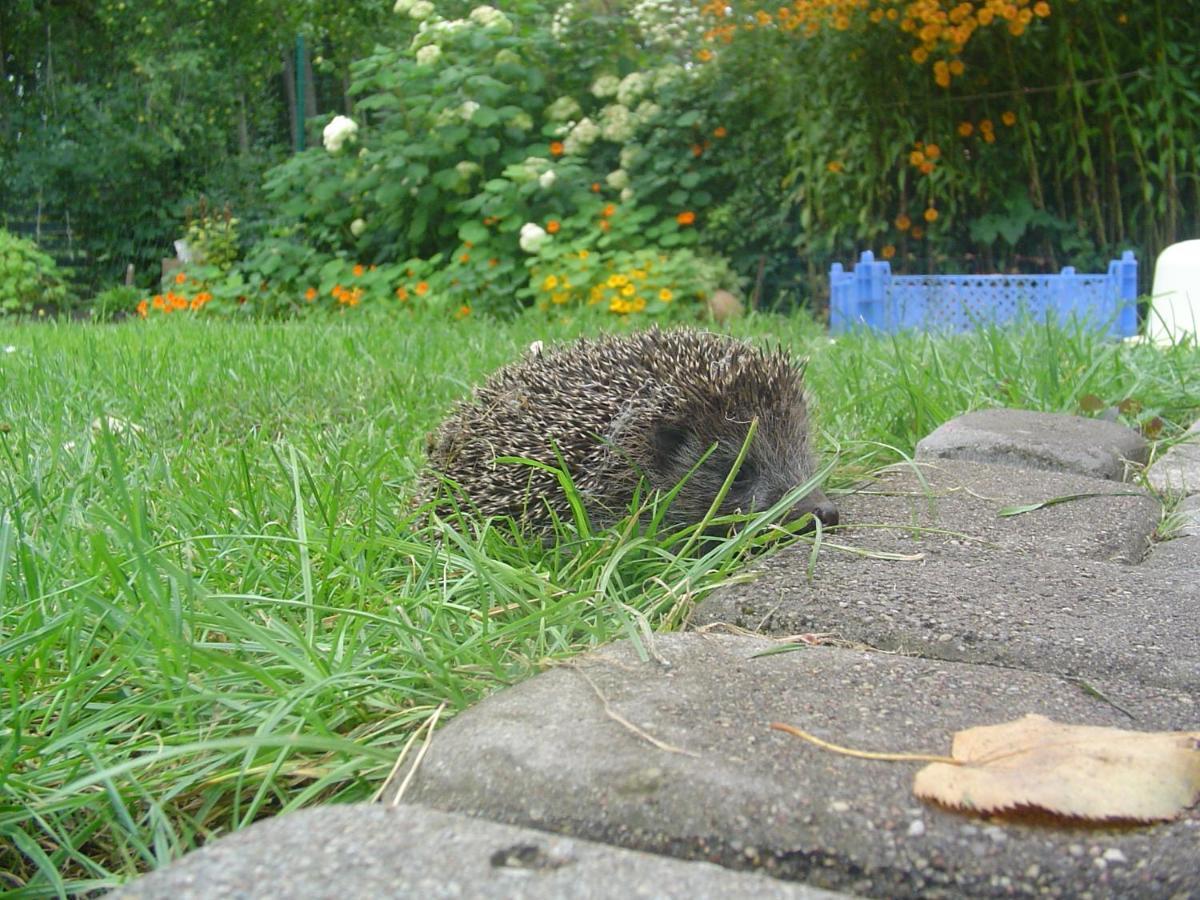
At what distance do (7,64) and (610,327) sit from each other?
1274cm

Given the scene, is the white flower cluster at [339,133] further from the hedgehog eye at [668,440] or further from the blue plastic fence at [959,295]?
the hedgehog eye at [668,440]

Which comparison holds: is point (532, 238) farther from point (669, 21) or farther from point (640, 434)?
point (640, 434)

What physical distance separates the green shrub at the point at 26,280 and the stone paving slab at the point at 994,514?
10597 mm

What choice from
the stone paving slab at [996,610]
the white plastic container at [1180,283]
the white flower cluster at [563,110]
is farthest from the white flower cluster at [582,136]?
the stone paving slab at [996,610]

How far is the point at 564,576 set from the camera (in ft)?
8.14

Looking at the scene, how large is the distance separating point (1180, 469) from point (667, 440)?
1535 mm

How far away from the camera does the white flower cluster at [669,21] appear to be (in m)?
9.36

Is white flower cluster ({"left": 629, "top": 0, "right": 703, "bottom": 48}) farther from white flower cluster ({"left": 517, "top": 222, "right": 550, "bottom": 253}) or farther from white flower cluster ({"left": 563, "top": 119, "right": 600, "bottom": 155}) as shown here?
white flower cluster ({"left": 517, "top": 222, "right": 550, "bottom": 253})

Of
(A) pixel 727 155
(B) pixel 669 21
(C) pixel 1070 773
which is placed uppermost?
(B) pixel 669 21

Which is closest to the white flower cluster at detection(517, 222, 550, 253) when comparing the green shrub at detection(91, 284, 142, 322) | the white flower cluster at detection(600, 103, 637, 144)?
the white flower cluster at detection(600, 103, 637, 144)

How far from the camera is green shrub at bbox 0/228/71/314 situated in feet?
38.6

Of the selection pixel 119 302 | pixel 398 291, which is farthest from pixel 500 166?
pixel 119 302

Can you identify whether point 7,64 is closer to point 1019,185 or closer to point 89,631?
point 1019,185

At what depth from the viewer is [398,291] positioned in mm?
8867
